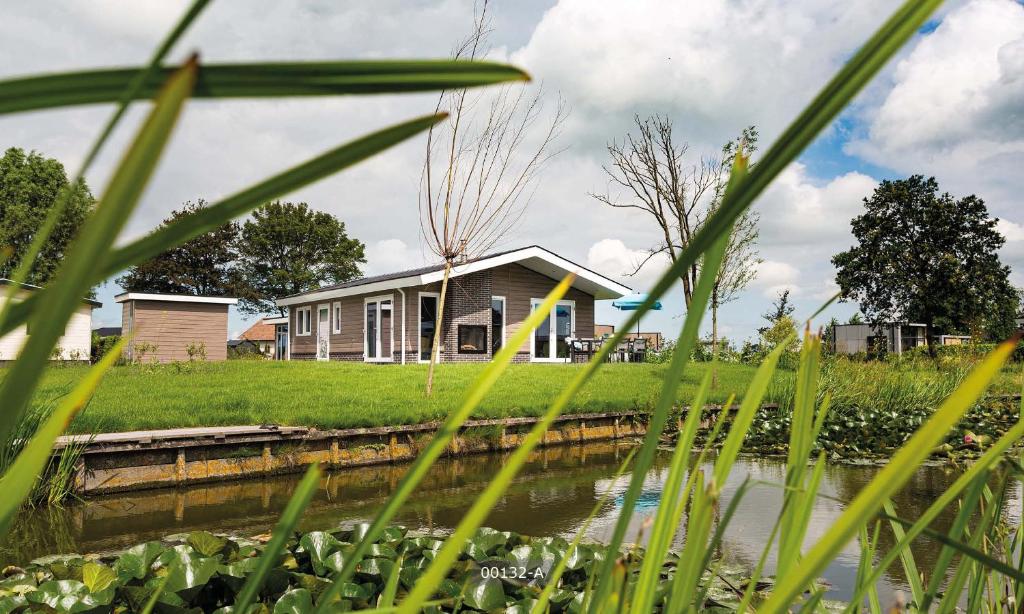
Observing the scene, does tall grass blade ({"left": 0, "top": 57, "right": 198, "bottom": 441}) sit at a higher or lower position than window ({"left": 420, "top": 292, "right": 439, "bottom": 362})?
lower

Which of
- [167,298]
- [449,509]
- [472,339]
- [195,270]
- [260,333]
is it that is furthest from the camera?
[260,333]

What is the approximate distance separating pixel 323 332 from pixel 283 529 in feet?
71.3

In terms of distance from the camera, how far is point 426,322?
56.8 feet

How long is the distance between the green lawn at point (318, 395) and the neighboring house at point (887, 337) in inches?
633

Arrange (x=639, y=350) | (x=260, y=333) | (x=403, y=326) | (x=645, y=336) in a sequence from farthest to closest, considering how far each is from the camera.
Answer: (x=260, y=333) → (x=645, y=336) → (x=639, y=350) → (x=403, y=326)

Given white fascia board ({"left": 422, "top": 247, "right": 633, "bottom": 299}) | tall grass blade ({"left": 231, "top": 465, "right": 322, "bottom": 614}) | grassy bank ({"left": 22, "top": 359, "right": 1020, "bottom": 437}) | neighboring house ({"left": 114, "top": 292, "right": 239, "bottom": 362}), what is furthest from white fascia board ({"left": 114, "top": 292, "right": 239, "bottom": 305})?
tall grass blade ({"left": 231, "top": 465, "right": 322, "bottom": 614})

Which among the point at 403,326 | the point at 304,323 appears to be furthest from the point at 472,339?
the point at 304,323

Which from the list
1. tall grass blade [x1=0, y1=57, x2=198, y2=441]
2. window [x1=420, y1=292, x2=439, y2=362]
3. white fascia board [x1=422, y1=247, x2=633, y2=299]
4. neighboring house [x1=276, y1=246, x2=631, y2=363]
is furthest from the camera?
window [x1=420, y1=292, x2=439, y2=362]

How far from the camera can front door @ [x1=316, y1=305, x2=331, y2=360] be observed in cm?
2083

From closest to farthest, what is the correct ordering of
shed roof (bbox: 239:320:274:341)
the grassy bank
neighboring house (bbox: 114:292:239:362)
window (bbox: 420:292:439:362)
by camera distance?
the grassy bank, window (bbox: 420:292:439:362), neighboring house (bbox: 114:292:239:362), shed roof (bbox: 239:320:274:341)

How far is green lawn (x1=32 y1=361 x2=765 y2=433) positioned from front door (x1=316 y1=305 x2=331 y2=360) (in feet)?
23.5

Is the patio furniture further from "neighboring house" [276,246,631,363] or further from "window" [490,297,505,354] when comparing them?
"window" [490,297,505,354]

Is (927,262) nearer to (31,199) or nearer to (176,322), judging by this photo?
(176,322)

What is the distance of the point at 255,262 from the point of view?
120ft
